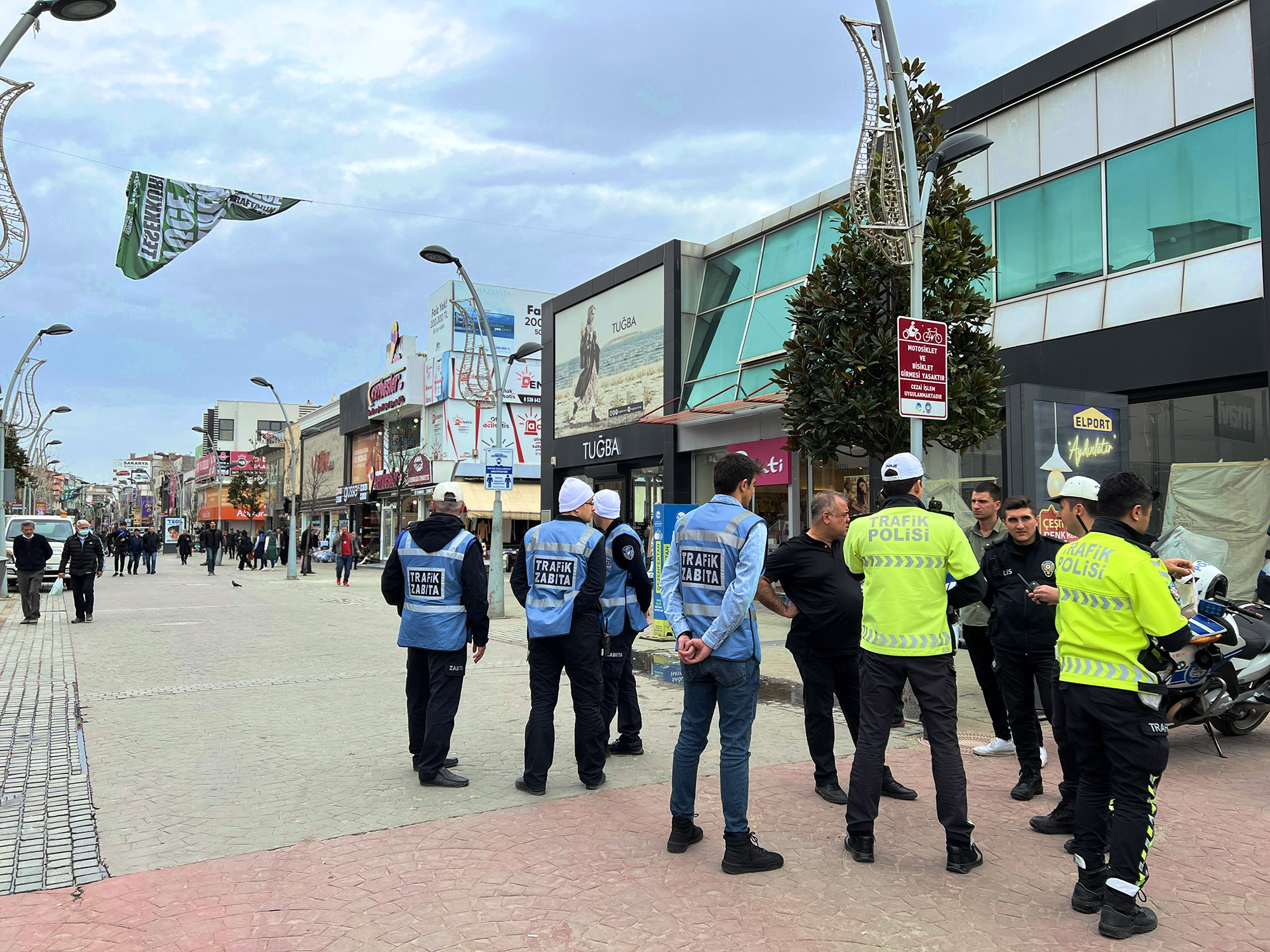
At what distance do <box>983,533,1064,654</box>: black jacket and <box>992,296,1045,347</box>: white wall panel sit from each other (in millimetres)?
8133

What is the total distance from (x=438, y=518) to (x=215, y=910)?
263 cm

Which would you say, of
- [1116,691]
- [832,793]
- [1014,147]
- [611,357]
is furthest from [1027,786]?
[611,357]

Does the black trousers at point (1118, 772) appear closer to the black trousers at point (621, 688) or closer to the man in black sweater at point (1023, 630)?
the man in black sweater at point (1023, 630)

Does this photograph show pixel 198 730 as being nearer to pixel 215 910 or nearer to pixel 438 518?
pixel 438 518

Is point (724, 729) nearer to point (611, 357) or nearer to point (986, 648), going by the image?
point (986, 648)

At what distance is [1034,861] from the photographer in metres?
4.37

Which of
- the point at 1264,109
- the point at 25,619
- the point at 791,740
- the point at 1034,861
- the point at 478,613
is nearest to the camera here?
the point at 1034,861

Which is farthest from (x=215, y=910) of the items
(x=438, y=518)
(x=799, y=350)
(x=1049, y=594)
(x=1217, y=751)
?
(x=799, y=350)

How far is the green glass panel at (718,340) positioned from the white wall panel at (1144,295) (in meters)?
7.88

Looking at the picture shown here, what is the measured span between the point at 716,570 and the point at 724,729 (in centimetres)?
75

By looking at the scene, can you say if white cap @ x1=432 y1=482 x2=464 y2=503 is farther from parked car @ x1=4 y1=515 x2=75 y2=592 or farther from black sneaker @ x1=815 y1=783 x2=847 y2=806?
parked car @ x1=4 y1=515 x2=75 y2=592

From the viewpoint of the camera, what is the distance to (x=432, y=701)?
5.71m

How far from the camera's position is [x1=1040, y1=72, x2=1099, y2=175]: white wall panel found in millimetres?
12430

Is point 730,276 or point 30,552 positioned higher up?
point 730,276
